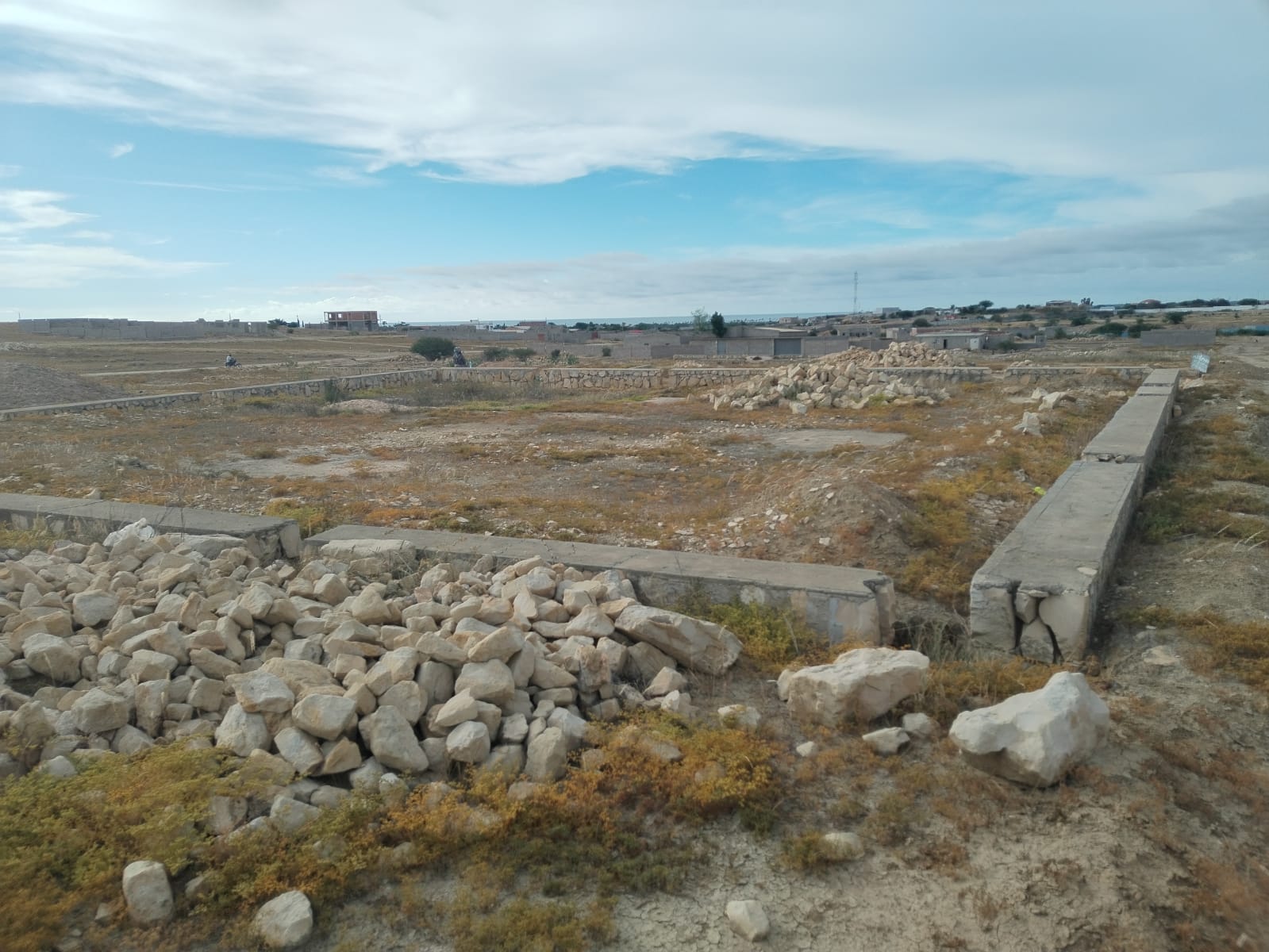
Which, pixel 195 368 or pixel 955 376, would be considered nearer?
pixel 955 376

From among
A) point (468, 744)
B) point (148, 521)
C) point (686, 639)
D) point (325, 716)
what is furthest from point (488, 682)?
point (148, 521)

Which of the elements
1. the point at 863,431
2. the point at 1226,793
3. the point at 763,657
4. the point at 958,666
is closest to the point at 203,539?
the point at 763,657

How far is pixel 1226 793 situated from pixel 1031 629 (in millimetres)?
1408

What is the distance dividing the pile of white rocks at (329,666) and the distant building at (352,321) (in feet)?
330

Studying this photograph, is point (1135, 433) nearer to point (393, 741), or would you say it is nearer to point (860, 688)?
point (860, 688)

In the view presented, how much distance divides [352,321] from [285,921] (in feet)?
373

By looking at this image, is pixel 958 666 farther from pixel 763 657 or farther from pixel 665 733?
pixel 665 733

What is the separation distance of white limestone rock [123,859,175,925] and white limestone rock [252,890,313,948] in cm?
28

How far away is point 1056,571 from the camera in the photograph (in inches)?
173

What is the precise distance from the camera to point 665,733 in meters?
3.18

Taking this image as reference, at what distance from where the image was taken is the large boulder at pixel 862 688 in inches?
132

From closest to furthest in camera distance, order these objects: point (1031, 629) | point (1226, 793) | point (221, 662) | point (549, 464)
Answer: point (1226, 793)
point (221, 662)
point (1031, 629)
point (549, 464)

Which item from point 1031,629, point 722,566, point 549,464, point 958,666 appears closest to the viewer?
point 958,666

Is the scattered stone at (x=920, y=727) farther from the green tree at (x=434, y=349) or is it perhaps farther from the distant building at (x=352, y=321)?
the distant building at (x=352, y=321)
